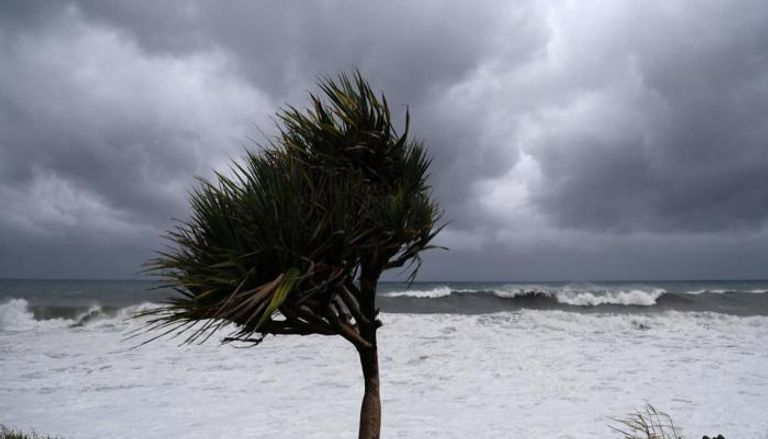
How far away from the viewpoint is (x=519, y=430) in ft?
29.8

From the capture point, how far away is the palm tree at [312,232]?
3.87 meters

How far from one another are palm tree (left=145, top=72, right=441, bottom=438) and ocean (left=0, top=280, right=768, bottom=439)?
33.2 inches

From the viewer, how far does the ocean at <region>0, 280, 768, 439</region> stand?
947 centimetres

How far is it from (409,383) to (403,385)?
244 millimetres

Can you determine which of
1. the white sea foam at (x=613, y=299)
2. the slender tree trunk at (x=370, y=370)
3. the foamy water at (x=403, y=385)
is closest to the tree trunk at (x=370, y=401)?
the slender tree trunk at (x=370, y=370)

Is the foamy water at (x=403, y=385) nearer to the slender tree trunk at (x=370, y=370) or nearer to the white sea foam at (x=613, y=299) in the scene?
the slender tree trunk at (x=370, y=370)

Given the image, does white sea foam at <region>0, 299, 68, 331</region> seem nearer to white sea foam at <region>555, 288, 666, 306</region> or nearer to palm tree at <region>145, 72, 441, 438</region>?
palm tree at <region>145, 72, 441, 438</region>

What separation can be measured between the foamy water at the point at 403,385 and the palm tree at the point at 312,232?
5.31m

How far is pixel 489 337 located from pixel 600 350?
4.45 m

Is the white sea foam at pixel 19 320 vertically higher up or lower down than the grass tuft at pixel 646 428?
higher up

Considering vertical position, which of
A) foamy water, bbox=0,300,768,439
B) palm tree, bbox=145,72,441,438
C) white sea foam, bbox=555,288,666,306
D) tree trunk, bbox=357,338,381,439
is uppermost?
palm tree, bbox=145,72,441,438

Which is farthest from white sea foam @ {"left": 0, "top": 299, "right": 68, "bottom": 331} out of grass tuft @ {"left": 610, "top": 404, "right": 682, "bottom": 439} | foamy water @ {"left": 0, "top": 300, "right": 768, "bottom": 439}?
grass tuft @ {"left": 610, "top": 404, "right": 682, "bottom": 439}

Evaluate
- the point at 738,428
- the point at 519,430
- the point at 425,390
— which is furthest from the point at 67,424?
the point at 738,428

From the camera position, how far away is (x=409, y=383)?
42.0 feet
